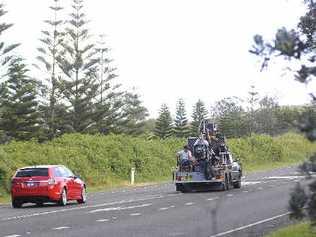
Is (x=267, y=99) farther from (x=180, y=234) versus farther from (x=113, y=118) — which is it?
(x=180, y=234)

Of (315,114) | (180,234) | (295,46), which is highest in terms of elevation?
(295,46)

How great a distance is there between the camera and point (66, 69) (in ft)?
223

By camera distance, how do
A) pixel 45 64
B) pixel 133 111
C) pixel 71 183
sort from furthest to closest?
pixel 133 111 < pixel 45 64 < pixel 71 183

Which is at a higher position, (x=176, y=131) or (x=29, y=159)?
(x=176, y=131)

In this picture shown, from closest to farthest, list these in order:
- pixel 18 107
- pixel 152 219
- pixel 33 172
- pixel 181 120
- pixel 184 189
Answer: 1. pixel 152 219
2. pixel 33 172
3. pixel 184 189
4. pixel 18 107
5. pixel 181 120

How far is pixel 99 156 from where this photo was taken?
46.4 m

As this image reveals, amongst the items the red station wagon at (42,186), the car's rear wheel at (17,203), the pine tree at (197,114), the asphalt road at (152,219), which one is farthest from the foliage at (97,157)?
the pine tree at (197,114)

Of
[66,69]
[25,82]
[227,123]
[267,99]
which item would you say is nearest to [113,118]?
[66,69]

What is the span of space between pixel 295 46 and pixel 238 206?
17087 mm

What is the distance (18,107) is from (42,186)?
37378 mm

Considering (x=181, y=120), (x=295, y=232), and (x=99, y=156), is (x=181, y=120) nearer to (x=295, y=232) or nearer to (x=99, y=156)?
(x=99, y=156)

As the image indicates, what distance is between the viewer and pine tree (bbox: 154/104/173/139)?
90.2 meters

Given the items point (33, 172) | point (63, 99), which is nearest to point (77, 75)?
point (63, 99)

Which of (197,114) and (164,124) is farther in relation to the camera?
(197,114)
